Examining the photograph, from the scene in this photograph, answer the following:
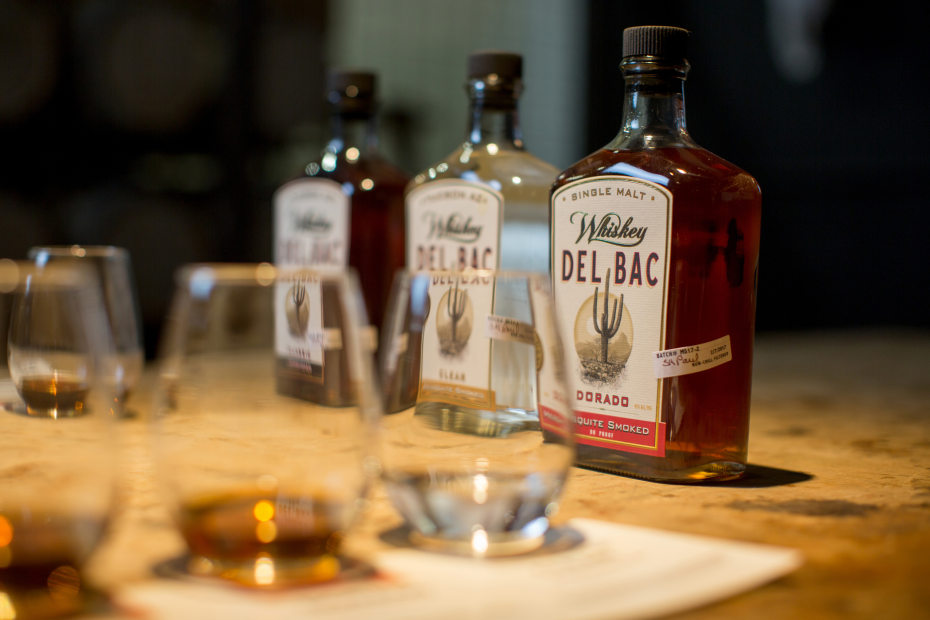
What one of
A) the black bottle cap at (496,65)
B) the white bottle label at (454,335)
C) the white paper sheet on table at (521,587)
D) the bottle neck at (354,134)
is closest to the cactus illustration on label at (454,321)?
the white bottle label at (454,335)

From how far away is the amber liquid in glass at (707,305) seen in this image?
72 centimetres

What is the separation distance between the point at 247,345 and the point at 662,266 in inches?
14.3

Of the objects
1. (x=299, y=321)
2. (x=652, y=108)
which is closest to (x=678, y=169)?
(x=652, y=108)

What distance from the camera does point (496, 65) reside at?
2.90 feet

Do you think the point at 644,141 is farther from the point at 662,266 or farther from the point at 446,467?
the point at 446,467

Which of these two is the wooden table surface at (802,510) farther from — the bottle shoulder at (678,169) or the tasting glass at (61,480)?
the bottle shoulder at (678,169)

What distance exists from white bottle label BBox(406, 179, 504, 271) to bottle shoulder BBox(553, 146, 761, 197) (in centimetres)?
11

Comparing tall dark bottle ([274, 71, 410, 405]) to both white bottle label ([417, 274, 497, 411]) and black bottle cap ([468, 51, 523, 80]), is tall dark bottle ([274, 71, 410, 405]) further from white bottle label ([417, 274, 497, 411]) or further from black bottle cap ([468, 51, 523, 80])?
white bottle label ([417, 274, 497, 411])

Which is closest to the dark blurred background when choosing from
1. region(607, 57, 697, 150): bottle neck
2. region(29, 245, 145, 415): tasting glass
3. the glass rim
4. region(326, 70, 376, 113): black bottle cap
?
region(326, 70, 376, 113): black bottle cap

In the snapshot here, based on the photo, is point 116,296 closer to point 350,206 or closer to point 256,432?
point 350,206

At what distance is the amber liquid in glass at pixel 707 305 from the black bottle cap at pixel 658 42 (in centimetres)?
8

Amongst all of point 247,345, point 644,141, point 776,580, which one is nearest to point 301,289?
point 247,345

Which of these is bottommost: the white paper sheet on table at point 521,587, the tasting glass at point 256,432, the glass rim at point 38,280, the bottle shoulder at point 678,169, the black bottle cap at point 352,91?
the white paper sheet on table at point 521,587

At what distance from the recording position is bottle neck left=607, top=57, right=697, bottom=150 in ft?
2.50
